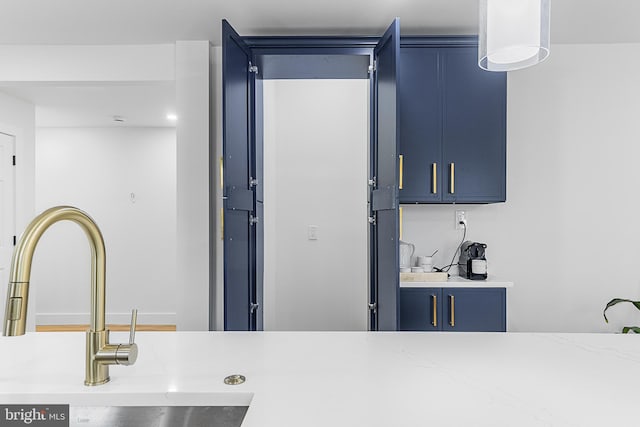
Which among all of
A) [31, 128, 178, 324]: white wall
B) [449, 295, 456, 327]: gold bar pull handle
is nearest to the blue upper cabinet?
[449, 295, 456, 327]: gold bar pull handle

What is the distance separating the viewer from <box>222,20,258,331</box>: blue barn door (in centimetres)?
249

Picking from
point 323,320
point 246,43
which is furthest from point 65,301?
point 246,43

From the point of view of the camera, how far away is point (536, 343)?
4.03 ft

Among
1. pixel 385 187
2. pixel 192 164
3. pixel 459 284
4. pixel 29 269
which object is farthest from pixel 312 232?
pixel 29 269

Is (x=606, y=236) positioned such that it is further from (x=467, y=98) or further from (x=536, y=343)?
(x=536, y=343)

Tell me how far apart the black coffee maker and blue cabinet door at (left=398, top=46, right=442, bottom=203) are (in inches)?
17.6

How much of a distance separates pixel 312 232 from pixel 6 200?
9.22ft

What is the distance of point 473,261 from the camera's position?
2.97 m

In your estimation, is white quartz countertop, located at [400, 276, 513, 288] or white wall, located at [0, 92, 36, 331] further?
white wall, located at [0, 92, 36, 331]

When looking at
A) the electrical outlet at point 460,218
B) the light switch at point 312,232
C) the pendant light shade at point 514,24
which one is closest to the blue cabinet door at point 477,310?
the electrical outlet at point 460,218

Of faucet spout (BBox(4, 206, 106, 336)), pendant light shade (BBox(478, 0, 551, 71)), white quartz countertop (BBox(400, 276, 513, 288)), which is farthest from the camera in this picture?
white quartz countertop (BBox(400, 276, 513, 288))

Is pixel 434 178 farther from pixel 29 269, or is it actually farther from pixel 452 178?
pixel 29 269

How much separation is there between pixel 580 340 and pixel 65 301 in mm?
5653

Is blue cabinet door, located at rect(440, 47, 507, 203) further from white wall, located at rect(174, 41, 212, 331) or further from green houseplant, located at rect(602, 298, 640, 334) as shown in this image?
white wall, located at rect(174, 41, 212, 331)
